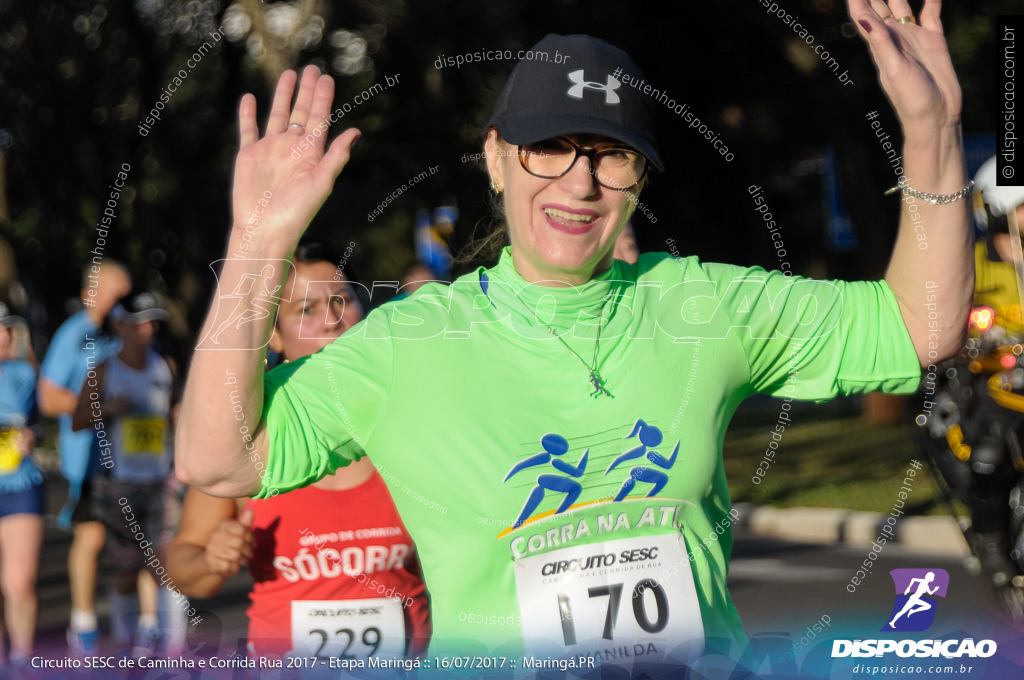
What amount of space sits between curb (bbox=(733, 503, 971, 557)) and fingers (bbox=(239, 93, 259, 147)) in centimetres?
663

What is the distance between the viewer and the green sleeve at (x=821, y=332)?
7.50ft

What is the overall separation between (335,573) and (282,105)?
68.4 inches

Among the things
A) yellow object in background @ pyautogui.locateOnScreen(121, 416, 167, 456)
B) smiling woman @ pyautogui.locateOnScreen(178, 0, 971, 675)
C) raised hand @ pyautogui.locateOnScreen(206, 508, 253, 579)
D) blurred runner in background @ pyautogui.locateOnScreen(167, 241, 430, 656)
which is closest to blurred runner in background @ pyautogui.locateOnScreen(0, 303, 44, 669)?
yellow object in background @ pyautogui.locateOnScreen(121, 416, 167, 456)

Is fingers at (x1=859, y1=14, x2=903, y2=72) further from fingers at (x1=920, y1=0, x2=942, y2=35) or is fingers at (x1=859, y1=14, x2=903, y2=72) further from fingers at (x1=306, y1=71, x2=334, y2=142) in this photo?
fingers at (x1=306, y1=71, x2=334, y2=142)

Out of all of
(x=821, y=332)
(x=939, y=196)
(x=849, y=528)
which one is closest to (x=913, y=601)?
(x=821, y=332)

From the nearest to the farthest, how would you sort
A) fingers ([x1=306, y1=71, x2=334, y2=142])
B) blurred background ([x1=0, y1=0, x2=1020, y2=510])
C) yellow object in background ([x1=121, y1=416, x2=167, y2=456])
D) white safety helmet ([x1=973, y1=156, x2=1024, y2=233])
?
fingers ([x1=306, y1=71, x2=334, y2=142])
white safety helmet ([x1=973, y1=156, x2=1024, y2=233])
yellow object in background ([x1=121, y1=416, x2=167, y2=456])
blurred background ([x1=0, y1=0, x2=1020, y2=510])

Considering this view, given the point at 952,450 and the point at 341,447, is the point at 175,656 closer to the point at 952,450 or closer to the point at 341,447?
the point at 341,447

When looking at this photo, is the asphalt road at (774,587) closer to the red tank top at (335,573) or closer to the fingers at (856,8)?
the red tank top at (335,573)

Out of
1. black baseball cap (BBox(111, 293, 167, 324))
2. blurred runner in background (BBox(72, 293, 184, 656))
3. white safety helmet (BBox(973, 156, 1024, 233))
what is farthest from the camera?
black baseball cap (BBox(111, 293, 167, 324))

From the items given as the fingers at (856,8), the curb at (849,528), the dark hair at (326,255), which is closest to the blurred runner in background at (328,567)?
the dark hair at (326,255)

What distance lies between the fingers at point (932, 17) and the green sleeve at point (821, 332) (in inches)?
18.0

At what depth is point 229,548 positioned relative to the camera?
3.39 m

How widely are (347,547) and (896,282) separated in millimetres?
1763

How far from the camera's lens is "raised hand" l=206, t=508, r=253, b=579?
133 inches
